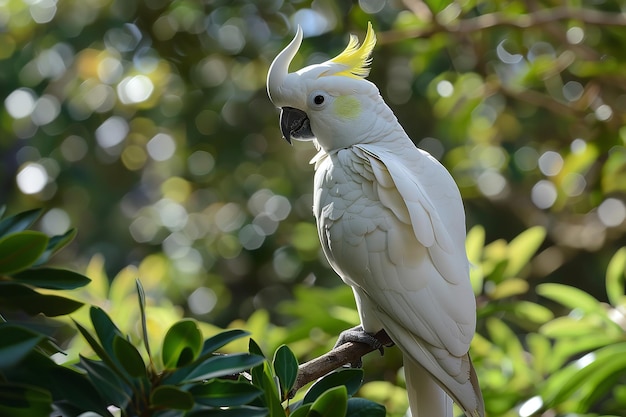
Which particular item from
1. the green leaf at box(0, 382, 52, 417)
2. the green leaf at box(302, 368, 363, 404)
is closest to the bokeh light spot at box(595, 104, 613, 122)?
the green leaf at box(302, 368, 363, 404)

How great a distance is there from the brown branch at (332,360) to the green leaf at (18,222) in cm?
38

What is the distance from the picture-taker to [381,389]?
1.63 metres

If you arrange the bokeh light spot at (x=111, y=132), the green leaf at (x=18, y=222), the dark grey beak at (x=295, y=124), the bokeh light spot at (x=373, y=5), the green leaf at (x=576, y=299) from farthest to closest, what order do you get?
1. the bokeh light spot at (x=111, y=132)
2. the bokeh light spot at (x=373, y=5)
3. the green leaf at (x=576, y=299)
4. the dark grey beak at (x=295, y=124)
5. the green leaf at (x=18, y=222)

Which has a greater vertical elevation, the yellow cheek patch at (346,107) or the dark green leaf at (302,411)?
the yellow cheek patch at (346,107)

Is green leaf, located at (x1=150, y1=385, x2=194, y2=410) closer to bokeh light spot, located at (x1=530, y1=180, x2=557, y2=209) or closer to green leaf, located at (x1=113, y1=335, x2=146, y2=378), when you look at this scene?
green leaf, located at (x1=113, y1=335, x2=146, y2=378)

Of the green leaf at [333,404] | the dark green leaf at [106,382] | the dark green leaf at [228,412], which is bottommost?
the green leaf at [333,404]

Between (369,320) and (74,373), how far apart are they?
59 cm

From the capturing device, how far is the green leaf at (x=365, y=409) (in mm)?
802

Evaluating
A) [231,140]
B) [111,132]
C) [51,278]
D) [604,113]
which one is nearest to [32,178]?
[111,132]

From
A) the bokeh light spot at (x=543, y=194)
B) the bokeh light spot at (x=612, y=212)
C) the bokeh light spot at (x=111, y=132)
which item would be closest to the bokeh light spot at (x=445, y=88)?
the bokeh light spot at (x=543, y=194)

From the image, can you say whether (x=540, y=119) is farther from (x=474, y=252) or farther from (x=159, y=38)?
(x=159, y=38)

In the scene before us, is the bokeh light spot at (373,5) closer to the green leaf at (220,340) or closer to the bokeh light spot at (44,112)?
the bokeh light spot at (44,112)

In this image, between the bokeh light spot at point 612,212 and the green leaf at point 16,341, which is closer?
the green leaf at point 16,341

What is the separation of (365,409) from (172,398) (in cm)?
24
